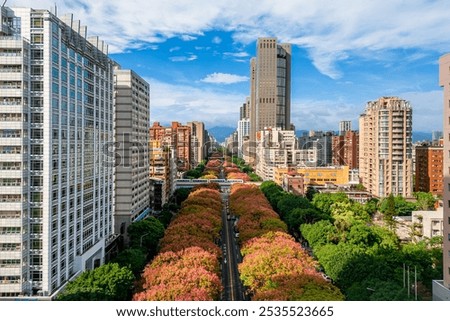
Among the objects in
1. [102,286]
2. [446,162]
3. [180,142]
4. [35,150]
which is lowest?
[102,286]

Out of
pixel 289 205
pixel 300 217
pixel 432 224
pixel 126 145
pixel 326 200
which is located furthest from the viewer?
pixel 326 200

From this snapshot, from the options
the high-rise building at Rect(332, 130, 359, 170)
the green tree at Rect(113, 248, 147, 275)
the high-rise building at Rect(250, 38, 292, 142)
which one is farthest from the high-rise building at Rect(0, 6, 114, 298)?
the high-rise building at Rect(250, 38, 292, 142)

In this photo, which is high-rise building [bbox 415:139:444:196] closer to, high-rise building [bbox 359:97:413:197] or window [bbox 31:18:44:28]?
high-rise building [bbox 359:97:413:197]

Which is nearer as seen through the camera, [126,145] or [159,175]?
[126,145]

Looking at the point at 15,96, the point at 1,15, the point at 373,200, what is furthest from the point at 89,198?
the point at 373,200

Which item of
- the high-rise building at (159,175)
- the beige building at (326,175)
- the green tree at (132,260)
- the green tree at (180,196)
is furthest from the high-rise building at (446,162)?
the beige building at (326,175)

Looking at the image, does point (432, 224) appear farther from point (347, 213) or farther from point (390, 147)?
point (390, 147)

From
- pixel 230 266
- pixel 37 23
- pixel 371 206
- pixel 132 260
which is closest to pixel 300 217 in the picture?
pixel 230 266
